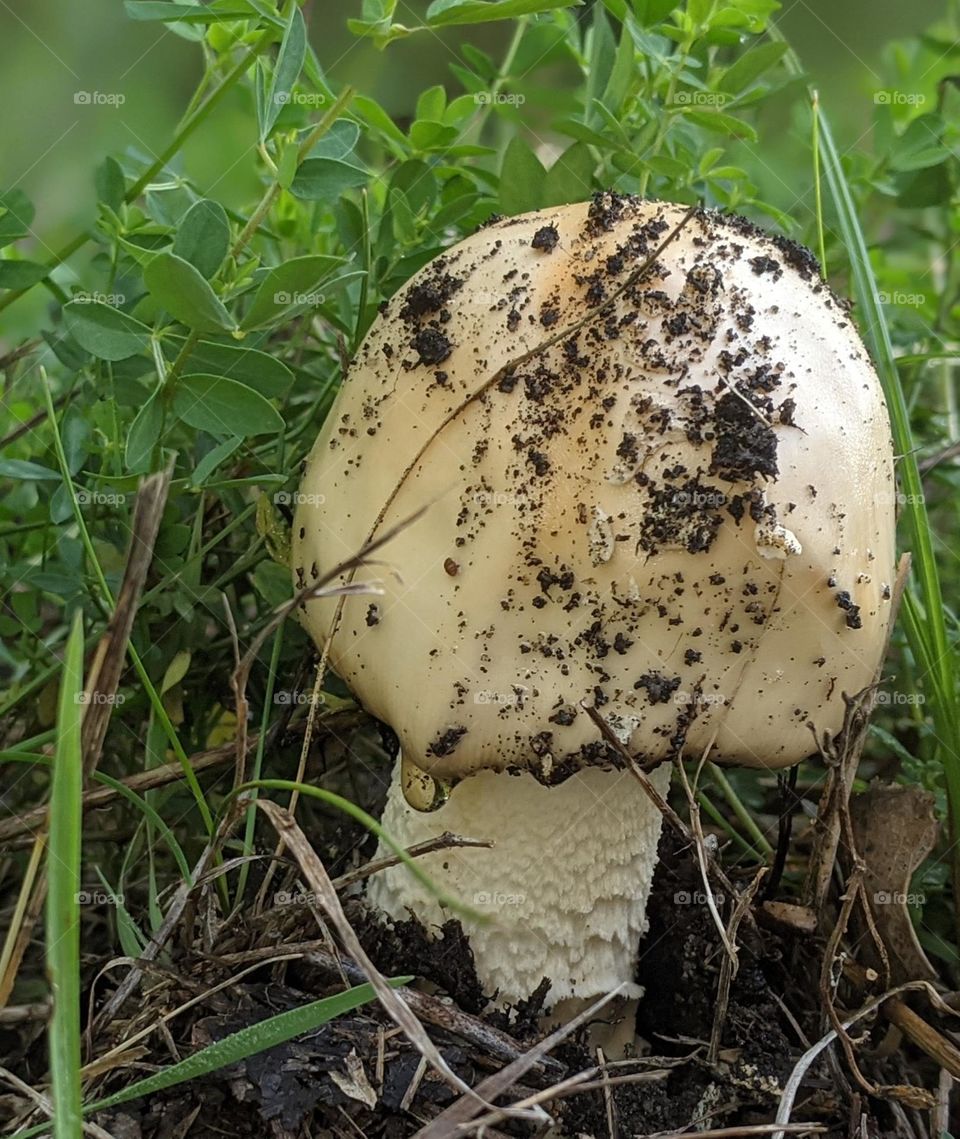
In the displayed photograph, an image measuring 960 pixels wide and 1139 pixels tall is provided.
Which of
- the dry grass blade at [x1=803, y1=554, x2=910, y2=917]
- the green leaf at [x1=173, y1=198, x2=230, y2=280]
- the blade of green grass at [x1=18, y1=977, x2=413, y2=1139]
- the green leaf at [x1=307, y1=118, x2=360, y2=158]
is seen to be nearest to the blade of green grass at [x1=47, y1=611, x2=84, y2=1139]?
the blade of green grass at [x1=18, y1=977, x2=413, y2=1139]

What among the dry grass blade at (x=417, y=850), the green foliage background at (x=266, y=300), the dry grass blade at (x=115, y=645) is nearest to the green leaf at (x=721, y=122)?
the green foliage background at (x=266, y=300)

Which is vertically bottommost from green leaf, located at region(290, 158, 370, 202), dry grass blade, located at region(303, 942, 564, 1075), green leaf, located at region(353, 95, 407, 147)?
dry grass blade, located at region(303, 942, 564, 1075)

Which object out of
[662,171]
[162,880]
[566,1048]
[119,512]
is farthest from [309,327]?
[566,1048]

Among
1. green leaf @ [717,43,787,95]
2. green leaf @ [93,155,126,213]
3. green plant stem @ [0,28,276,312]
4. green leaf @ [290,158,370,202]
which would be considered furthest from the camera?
green leaf @ [717,43,787,95]

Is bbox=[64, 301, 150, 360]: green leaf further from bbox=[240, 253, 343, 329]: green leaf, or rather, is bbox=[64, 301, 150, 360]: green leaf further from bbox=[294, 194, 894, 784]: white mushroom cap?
bbox=[294, 194, 894, 784]: white mushroom cap

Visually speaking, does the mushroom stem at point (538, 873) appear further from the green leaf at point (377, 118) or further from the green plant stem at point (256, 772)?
the green leaf at point (377, 118)

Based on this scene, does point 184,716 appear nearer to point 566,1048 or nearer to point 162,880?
point 162,880
